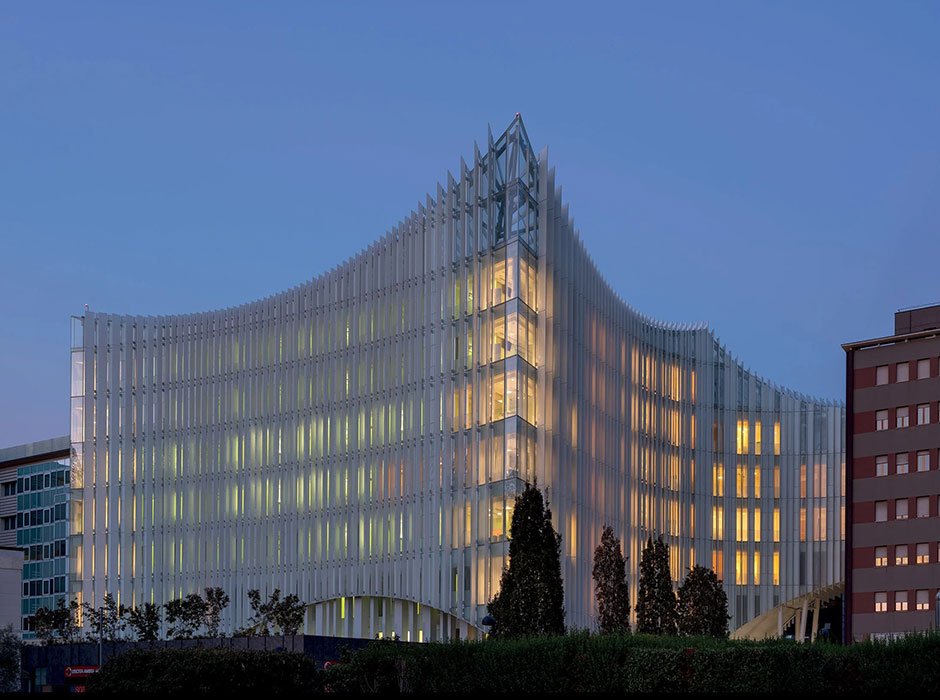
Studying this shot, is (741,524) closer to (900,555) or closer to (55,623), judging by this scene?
(900,555)

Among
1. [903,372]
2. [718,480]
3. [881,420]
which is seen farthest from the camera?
[718,480]

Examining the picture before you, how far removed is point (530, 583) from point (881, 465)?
138ft

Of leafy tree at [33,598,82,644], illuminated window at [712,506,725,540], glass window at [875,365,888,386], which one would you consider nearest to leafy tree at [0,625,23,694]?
leafy tree at [33,598,82,644]

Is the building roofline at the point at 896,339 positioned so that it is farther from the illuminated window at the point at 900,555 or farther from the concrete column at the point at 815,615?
the concrete column at the point at 815,615

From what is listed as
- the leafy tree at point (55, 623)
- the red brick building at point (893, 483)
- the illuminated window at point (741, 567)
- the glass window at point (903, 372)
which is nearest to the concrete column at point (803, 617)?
the illuminated window at point (741, 567)

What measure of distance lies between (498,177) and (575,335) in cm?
1159

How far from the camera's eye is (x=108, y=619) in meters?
96.3

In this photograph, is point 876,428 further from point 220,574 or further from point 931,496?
point 220,574

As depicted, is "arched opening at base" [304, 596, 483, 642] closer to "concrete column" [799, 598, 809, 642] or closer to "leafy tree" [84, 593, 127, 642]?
"leafy tree" [84, 593, 127, 642]

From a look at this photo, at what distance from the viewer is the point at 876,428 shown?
A: 3351 inches

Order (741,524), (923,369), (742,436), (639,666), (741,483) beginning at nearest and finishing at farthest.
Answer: (639,666), (923,369), (741,524), (741,483), (742,436)

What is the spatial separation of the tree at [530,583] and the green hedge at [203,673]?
38.4 ft

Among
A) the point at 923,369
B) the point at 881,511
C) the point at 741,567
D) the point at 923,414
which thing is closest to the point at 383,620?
the point at 881,511

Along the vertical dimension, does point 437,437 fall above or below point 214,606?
above
